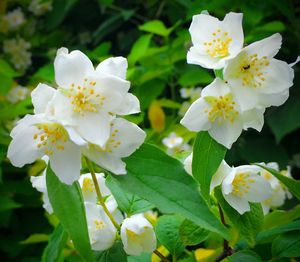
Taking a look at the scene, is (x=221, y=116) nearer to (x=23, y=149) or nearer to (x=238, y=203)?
(x=238, y=203)

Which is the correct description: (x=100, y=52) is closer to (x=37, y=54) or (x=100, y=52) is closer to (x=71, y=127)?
(x=37, y=54)

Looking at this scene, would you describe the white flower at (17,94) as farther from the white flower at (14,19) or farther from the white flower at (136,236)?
the white flower at (136,236)

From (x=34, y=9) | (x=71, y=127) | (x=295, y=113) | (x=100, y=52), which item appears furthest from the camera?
(x=34, y=9)

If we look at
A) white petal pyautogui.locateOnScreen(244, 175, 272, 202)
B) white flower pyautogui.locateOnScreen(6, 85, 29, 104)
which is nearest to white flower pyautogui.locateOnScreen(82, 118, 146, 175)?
white petal pyautogui.locateOnScreen(244, 175, 272, 202)

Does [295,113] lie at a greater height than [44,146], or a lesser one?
lesser

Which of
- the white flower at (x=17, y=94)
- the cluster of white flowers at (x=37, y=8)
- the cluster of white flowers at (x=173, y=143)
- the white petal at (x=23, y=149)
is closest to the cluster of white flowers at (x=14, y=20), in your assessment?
the cluster of white flowers at (x=37, y=8)

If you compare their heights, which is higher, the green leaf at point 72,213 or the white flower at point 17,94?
the green leaf at point 72,213

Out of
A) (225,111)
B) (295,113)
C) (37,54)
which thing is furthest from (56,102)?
(37,54)
